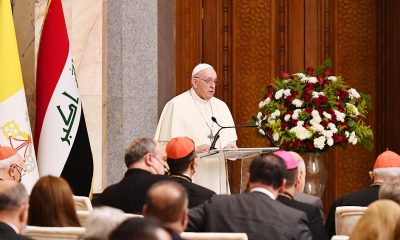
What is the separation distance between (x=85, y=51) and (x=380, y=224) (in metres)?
5.35

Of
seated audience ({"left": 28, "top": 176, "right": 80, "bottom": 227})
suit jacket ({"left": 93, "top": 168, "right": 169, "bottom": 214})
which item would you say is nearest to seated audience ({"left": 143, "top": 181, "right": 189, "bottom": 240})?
seated audience ({"left": 28, "top": 176, "right": 80, "bottom": 227})

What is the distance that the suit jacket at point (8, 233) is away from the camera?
435 cm

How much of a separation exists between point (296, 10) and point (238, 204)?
703cm

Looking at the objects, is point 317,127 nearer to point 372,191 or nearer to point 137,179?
point 372,191

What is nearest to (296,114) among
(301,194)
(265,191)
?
(301,194)

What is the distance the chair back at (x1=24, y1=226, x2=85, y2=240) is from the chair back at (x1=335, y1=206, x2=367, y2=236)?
188cm

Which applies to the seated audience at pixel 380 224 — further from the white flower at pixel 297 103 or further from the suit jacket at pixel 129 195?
the white flower at pixel 297 103

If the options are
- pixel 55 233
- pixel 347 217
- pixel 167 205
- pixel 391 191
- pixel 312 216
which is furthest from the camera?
pixel 347 217

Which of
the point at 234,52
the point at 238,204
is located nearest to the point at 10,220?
the point at 238,204

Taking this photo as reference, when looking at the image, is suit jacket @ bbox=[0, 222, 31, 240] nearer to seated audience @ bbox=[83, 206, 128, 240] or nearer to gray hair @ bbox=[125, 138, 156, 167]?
seated audience @ bbox=[83, 206, 128, 240]

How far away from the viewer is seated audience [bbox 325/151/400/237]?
6836mm

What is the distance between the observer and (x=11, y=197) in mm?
4488

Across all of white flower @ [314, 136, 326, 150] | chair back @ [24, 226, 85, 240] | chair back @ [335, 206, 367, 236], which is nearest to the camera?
chair back @ [24, 226, 85, 240]

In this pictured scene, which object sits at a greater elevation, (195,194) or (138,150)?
(138,150)
